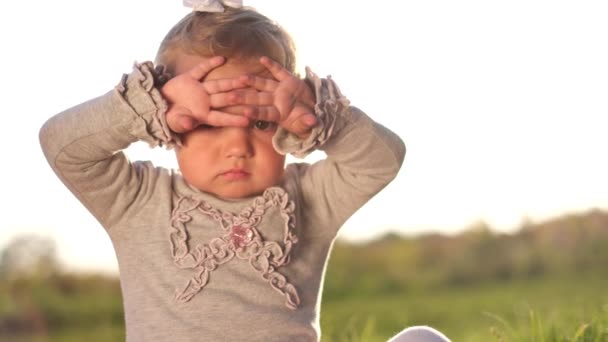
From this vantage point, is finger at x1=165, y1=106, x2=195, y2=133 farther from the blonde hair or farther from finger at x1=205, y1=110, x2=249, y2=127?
the blonde hair

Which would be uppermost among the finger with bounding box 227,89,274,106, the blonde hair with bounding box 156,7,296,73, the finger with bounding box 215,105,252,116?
the blonde hair with bounding box 156,7,296,73

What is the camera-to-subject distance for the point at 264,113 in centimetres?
172

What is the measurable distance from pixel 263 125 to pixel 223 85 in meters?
0.14

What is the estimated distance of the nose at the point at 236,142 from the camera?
1784mm

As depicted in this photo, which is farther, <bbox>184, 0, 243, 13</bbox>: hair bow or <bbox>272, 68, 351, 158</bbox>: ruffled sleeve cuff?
<bbox>184, 0, 243, 13</bbox>: hair bow

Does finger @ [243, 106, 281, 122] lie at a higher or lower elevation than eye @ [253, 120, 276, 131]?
higher

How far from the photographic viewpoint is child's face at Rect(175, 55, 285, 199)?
1786mm

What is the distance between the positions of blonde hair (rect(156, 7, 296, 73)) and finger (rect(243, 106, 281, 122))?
13cm

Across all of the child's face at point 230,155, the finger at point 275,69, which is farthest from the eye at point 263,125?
the finger at point 275,69

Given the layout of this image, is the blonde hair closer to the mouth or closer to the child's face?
the child's face

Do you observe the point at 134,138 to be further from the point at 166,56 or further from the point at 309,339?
the point at 309,339

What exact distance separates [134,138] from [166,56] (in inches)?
7.5

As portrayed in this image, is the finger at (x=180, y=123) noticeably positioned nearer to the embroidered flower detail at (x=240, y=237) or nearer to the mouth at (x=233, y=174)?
the mouth at (x=233, y=174)

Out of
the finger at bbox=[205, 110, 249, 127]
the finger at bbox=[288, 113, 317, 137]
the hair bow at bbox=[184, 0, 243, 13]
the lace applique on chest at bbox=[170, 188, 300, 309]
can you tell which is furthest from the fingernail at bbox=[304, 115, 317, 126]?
the hair bow at bbox=[184, 0, 243, 13]
